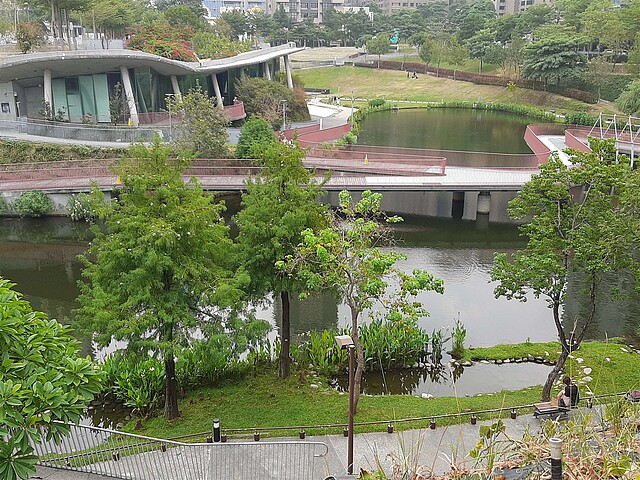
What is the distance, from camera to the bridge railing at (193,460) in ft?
40.7

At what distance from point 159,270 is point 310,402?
4959 mm

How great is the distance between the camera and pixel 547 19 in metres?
94.9

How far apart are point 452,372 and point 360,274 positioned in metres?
6.70

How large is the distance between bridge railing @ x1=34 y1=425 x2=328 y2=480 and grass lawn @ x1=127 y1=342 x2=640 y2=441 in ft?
5.90

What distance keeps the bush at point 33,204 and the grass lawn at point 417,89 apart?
181ft

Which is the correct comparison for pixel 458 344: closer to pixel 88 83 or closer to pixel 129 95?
pixel 129 95

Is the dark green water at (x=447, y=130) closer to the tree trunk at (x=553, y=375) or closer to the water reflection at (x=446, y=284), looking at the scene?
the water reflection at (x=446, y=284)

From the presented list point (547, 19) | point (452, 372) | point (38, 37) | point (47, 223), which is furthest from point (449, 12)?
point (452, 372)

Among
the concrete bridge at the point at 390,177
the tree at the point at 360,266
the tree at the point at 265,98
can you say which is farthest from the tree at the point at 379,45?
the tree at the point at 360,266

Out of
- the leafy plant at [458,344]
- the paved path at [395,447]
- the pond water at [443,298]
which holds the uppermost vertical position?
the paved path at [395,447]

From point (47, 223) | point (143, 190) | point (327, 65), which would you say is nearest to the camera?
point (143, 190)

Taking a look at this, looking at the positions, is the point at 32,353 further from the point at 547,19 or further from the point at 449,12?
the point at 449,12

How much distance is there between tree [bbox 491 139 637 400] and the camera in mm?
15648

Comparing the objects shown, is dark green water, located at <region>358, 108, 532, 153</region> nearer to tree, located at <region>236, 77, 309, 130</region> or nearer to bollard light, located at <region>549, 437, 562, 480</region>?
tree, located at <region>236, 77, 309, 130</region>
